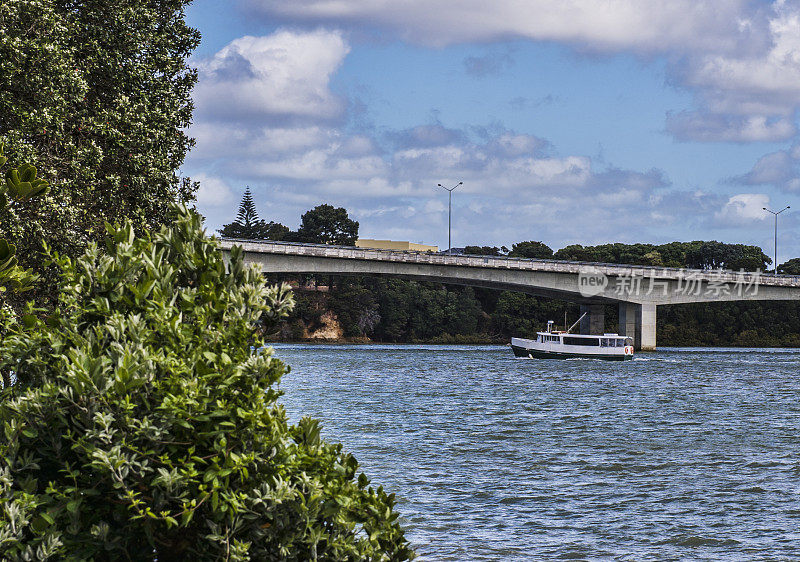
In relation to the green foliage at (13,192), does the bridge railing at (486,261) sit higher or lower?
higher

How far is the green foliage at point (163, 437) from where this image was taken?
5.87 m

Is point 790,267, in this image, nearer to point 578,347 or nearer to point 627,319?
point 627,319

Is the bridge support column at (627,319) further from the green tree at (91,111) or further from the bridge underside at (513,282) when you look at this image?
the green tree at (91,111)

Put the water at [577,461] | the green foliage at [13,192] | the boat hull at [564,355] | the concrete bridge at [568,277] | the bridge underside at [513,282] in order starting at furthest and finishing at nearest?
the concrete bridge at [568,277], the bridge underside at [513,282], the boat hull at [564,355], the water at [577,461], the green foliage at [13,192]

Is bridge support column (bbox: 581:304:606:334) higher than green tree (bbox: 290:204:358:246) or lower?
lower

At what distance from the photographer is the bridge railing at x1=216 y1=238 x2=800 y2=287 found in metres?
79.0

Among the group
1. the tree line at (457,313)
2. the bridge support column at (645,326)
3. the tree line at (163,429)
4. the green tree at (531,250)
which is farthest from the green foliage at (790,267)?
the tree line at (163,429)

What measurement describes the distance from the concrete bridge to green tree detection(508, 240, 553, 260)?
43.1 meters

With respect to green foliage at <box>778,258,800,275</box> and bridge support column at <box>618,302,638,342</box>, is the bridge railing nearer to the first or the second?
bridge support column at <box>618,302,638,342</box>

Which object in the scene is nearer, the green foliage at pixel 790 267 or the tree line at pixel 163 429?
the tree line at pixel 163 429

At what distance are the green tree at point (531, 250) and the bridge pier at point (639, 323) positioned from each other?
4724 cm

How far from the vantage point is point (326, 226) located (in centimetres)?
13650

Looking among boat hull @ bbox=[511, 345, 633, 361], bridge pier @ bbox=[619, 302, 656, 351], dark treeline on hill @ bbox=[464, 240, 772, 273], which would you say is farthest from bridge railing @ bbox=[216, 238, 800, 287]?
dark treeline on hill @ bbox=[464, 240, 772, 273]

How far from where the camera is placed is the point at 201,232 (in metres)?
Answer: 7.07
